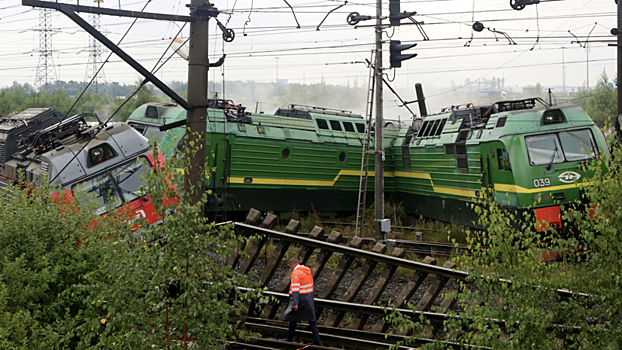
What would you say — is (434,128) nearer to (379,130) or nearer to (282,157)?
(379,130)

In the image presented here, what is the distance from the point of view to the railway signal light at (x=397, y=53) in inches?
539

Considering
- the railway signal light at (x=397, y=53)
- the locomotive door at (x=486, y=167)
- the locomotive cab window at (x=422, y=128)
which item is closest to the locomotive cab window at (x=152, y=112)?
the railway signal light at (x=397, y=53)

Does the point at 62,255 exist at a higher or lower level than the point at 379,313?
higher

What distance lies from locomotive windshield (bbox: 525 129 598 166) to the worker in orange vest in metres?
7.68

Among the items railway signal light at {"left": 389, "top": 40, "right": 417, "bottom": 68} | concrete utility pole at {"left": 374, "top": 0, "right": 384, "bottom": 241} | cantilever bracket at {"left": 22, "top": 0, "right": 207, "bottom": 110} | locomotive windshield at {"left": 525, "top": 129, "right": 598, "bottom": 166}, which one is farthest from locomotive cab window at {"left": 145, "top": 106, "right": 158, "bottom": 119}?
locomotive windshield at {"left": 525, "top": 129, "right": 598, "bottom": 166}

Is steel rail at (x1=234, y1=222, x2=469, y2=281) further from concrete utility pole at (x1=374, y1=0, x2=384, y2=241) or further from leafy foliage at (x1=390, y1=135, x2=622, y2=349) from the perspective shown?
concrete utility pole at (x1=374, y1=0, x2=384, y2=241)

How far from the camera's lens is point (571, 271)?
5.69m

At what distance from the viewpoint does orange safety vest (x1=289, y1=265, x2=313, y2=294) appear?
7.59 metres

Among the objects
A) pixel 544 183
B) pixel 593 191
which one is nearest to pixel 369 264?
pixel 593 191

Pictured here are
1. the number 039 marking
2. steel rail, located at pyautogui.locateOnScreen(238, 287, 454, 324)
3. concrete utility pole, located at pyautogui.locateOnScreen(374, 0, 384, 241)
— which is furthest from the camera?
concrete utility pole, located at pyautogui.locateOnScreen(374, 0, 384, 241)

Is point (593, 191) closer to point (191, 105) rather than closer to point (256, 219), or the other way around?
point (256, 219)

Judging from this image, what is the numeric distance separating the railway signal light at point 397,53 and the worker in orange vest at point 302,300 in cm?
778

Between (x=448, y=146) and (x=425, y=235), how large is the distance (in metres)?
2.83

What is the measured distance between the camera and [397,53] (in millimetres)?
13766
